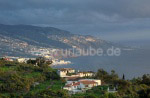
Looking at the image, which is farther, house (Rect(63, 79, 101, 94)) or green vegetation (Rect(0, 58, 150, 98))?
house (Rect(63, 79, 101, 94))

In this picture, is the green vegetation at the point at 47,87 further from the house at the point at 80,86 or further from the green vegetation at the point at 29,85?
the house at the point at 80,86

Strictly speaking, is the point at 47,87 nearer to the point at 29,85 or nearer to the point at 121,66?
the point at 29,85

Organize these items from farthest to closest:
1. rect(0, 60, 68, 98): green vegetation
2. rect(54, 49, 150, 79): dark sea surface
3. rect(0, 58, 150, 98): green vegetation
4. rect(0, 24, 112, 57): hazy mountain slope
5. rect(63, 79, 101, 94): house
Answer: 1. rect(0, 24, 112, 57): hazy mountain slope
2. rect(54, 49, 150, 79): dark sea surface
3. rect(63, 79, 101, 94): house
4. rect(0, 60, 68, 98): green vegetation
5. rect(0, 58, 150, 98): green vegetation

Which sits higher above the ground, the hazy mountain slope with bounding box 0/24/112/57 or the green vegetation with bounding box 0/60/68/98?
the hazy mountain slope with bounding box 0/24/112/57

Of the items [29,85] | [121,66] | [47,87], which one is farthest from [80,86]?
[121,66]

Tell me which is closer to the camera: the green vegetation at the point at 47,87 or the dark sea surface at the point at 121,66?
the green vegetation at the point at 47,87

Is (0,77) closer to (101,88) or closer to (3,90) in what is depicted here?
(3,90)

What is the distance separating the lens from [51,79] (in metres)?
33.2

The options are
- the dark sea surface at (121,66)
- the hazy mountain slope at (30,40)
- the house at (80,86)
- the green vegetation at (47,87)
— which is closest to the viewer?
the green vegetation at (47,87)

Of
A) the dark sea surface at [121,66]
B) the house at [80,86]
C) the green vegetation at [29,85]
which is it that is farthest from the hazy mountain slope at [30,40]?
the house at [80,86]

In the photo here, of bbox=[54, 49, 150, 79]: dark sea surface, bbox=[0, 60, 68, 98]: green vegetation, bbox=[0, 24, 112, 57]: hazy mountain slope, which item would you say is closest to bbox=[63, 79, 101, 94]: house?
bbox=[0, 60, 68, 98]: green vegetation

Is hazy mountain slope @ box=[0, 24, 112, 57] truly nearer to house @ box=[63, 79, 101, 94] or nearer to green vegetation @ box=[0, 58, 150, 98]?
green vegetation @ box=[0, 58, 150, 98]

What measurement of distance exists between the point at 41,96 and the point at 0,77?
→ 7290 mm

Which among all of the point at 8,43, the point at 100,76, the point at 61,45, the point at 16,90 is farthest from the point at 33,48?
the point at 16,90
